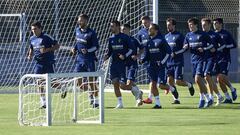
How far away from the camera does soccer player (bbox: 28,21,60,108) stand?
20172 mm

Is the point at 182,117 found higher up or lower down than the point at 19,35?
lower down

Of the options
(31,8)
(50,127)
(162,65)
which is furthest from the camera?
(31,8)

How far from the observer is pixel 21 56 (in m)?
27.7

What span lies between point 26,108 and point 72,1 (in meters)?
10.9

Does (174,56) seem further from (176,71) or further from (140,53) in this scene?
(140,53)

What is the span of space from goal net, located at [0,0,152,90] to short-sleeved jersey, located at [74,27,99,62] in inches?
265

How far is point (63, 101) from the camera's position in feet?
67.3

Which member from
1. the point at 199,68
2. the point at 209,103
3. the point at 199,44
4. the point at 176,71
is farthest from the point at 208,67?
the point at 176,71

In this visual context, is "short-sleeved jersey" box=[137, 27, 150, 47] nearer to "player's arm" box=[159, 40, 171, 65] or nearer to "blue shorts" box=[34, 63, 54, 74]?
"player's arm" box=[159, 40, 171, 65]

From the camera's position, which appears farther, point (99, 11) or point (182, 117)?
point (99, 11)

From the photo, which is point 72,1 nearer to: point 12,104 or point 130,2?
point 130,2

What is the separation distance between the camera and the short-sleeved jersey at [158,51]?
19.8m

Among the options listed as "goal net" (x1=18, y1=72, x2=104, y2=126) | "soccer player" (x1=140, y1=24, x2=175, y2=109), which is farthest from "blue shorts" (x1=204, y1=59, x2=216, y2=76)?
"goal net" (x1=18, y1=72, x2=104, y2=126)

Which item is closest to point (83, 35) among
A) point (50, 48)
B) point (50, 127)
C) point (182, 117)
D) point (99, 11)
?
point (50, 48)
